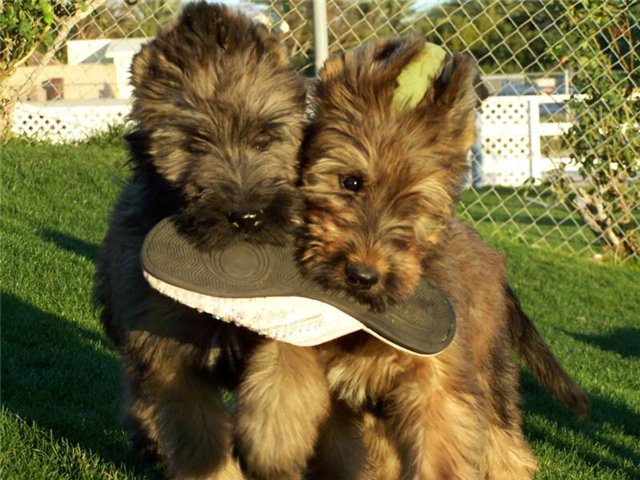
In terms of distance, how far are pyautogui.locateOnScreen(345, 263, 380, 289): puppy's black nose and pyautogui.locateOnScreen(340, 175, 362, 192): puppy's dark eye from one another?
0.33 meters

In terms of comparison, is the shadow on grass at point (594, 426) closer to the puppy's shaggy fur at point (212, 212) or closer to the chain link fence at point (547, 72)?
the puppy's shaggy fur at point (212, 212)

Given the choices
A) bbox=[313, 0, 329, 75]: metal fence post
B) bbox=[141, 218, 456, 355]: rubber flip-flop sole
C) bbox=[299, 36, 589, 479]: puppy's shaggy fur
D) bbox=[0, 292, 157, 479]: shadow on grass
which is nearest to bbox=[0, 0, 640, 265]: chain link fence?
bbox=[313, 0, 329, 75]: metal fence post

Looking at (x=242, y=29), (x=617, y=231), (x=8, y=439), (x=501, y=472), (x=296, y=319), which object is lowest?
(x=617, y=231)

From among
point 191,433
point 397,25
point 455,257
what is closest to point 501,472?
point 455,257

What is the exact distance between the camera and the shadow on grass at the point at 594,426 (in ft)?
19.1

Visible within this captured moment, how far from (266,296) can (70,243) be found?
16.6 feet

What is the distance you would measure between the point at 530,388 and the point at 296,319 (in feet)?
12.2

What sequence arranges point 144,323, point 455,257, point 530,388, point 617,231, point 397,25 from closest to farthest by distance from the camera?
point 144,323, point 455,257, point 530,388, point 397,25, point 617,231

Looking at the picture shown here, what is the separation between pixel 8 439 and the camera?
4.95 metres

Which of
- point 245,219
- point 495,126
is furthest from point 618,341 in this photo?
point 495,126

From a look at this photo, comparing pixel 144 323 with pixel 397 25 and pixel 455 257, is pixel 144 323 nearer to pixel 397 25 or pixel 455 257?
pixel 455 257

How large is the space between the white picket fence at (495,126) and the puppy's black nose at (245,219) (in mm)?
7132

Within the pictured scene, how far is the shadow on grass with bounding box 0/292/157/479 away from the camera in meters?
5.33

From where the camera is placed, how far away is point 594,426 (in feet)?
21.2
